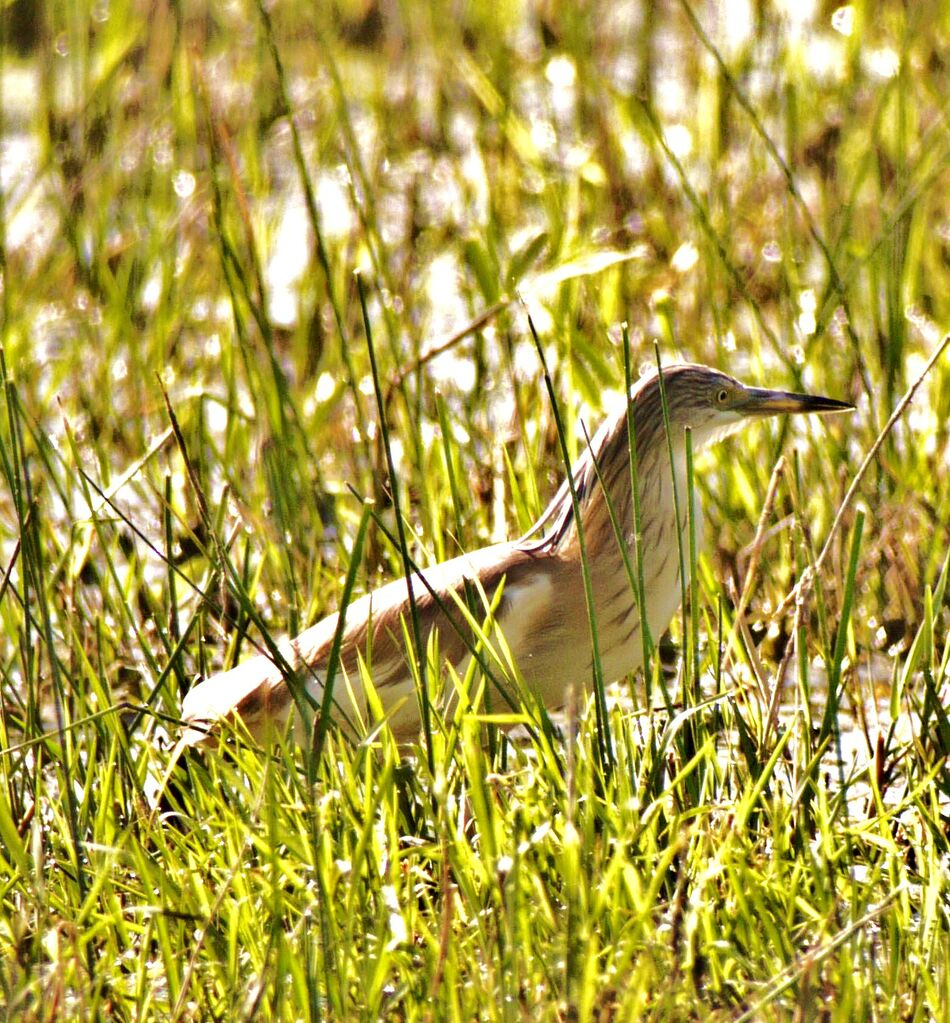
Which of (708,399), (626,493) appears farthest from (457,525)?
(708,399)

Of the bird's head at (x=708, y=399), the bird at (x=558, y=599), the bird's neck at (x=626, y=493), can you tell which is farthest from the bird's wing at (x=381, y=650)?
the bird's head at (x=708, y=399)

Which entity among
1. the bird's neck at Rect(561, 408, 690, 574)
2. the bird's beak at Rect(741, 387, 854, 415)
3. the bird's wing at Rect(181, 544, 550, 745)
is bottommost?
the bird's wing at Rect(181, 544, 550, 745)

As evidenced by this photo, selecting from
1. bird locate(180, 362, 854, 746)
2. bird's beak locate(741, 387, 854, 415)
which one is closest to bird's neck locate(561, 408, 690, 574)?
bird locate(180, 362, 854, 746)

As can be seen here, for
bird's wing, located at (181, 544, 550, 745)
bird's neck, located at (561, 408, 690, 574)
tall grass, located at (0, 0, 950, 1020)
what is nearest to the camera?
tall grass, located at (0, 0, 950, 1020)

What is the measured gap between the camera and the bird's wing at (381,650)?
2318mm

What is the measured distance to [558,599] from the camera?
94.1 inches

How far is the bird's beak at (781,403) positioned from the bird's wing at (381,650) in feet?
1.26

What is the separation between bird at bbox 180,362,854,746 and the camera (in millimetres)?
2350

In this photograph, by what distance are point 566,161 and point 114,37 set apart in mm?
1173

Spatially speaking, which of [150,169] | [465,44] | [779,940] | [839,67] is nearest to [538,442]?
[779,940]

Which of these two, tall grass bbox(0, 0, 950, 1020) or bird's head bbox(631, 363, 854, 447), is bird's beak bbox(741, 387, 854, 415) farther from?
tall grass bbox(0, 0, 950, 1020)

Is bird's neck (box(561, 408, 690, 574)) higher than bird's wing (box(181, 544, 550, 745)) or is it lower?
higher

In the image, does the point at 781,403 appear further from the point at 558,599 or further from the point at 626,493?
the point at 558,599

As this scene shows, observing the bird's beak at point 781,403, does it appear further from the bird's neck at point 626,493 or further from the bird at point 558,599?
the bird's neck at point 626,493
